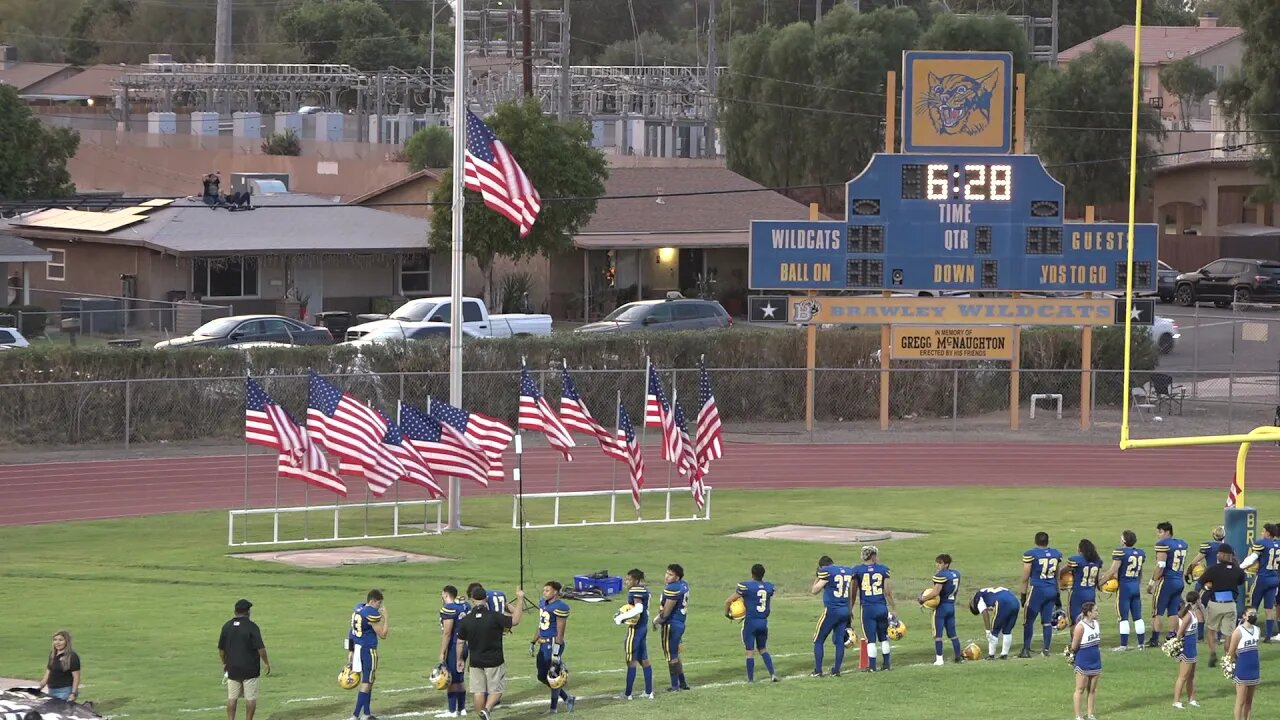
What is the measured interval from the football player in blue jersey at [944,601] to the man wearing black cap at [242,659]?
7.45 meters

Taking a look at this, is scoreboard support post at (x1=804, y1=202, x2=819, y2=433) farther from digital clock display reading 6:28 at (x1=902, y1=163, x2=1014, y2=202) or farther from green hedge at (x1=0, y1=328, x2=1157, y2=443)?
digital clock display reading 6:28 at (x1=902, y1=163, x2=1014, y2=202)

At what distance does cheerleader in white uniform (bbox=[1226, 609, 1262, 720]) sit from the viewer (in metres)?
18.7

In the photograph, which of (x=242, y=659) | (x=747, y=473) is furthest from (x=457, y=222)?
(x=242, y=659)

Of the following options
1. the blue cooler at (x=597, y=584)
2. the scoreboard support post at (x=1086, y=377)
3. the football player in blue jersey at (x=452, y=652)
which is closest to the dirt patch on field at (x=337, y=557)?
the blue cooler at (x=597, y=584)

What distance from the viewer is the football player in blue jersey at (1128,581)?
2288 centimetres

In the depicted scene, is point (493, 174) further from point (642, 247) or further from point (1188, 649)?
point (642, 247)

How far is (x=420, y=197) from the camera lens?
66875 millimetres

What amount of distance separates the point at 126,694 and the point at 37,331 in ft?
117

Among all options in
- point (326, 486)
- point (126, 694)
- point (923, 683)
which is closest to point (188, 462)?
point (326, 486)

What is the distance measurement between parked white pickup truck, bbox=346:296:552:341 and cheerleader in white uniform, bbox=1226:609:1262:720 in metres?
32.3

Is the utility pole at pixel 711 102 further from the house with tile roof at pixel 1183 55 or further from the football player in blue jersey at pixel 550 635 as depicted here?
the football player in blue jersey at pixel 550 635

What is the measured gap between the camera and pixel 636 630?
67.1ft

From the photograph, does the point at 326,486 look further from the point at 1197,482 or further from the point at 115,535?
the point at 1197,482

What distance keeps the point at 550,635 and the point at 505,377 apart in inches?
996
